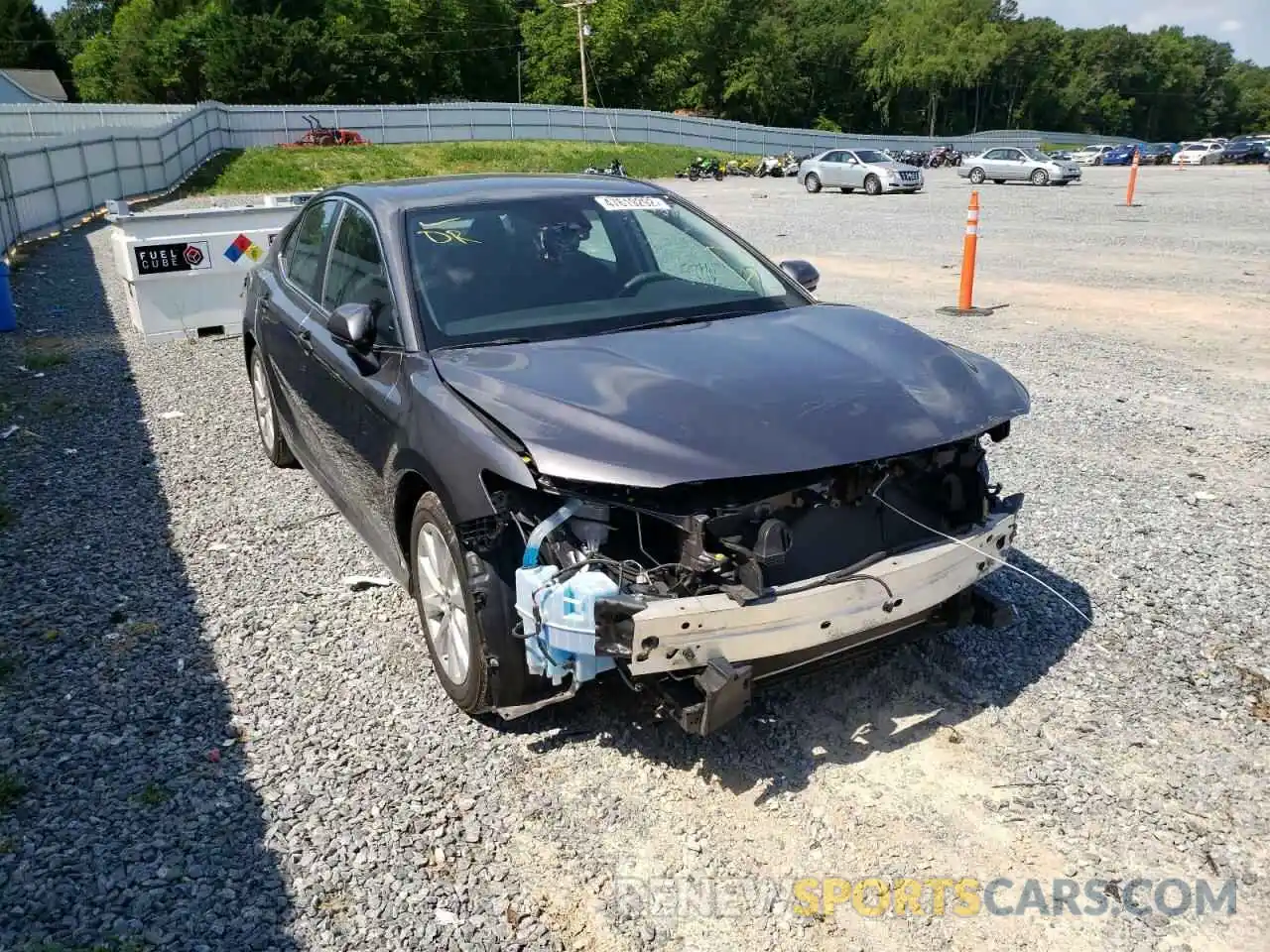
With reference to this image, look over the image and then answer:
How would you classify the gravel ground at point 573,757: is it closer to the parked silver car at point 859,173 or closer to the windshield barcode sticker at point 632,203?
the windshield barcode sticker at point 632,203

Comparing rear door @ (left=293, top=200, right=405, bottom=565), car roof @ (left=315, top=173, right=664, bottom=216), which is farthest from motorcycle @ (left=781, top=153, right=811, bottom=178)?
rear door @ (left=293, top=200, right=405, bottom=565)

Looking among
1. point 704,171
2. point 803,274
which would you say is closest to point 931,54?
point 704,171

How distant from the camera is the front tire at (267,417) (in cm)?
596

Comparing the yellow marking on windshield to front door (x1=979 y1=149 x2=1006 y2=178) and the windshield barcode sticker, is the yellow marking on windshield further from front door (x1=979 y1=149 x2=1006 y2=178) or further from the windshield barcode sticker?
front door (x1=979 y1=149 x2=1006 y2=178)

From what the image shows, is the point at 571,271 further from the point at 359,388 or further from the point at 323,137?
the point at 323,137

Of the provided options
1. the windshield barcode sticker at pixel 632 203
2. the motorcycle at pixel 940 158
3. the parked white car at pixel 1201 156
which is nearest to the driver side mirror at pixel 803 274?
the windshield barcode sticker at pixel 632 203

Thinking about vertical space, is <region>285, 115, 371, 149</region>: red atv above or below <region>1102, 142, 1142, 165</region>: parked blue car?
above

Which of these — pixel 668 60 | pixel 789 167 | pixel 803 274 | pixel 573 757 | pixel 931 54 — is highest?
pixel 931 54

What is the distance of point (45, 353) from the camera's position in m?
9.64

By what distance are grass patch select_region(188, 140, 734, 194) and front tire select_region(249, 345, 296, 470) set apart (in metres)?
30.2

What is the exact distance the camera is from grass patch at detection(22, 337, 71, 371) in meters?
9.10

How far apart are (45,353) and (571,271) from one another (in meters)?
7.66

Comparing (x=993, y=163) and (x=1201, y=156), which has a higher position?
(x=993, y=163)

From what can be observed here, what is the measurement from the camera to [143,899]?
2.79 m
